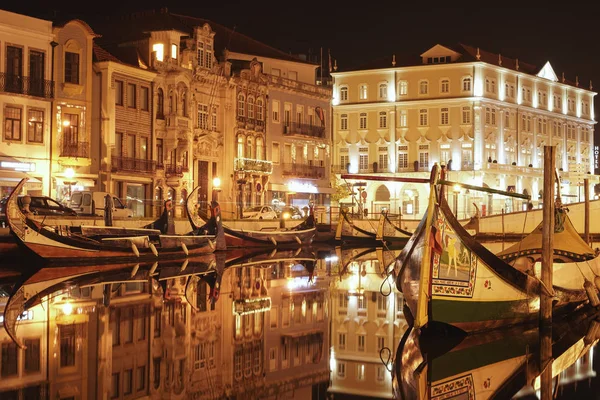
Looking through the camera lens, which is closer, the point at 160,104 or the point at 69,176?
the point at 69,176

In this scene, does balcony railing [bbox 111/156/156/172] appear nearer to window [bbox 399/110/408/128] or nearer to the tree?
the tree

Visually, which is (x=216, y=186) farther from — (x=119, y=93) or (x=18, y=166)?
(x=18, y=166)

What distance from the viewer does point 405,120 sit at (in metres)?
84.6

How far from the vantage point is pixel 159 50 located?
5388 centimetres

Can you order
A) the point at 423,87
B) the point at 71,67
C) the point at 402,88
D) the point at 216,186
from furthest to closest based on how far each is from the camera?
the point at 402,88, the point at 423,87, the point at 216,186, the point at 71,67

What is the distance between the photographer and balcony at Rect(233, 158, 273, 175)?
59.9 m

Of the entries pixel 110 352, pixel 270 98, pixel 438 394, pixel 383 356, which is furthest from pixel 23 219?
pixel 270 98

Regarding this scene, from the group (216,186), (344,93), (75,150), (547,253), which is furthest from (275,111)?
(547,253)

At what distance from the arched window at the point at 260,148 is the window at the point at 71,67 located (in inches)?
714

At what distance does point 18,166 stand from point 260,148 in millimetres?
22366

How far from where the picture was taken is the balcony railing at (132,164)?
4925 cm

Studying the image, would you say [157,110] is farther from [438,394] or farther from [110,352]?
[438,394]

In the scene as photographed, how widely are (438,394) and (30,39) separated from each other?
35.0 meters

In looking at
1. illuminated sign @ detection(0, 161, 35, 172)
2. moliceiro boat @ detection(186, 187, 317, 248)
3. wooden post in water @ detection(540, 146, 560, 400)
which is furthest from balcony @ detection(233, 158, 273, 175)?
wooden post in water @ detection(540, 146, 560, 400)
